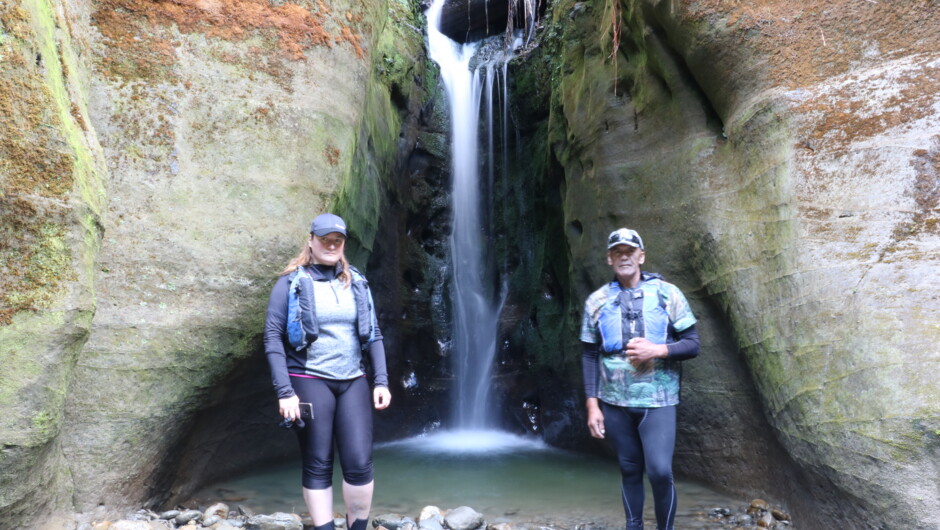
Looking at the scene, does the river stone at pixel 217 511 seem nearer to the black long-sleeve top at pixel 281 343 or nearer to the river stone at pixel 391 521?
the river stone at pixel 391 521

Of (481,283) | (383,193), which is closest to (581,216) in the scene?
(383,193)

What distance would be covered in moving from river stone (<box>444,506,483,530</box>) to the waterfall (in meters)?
5.17

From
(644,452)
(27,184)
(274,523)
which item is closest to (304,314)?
(27,184)

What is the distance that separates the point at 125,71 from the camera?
531cm

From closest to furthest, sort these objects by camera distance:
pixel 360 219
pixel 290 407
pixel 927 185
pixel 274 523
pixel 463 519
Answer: pixel 290 407, pixel 927 185, pixel 274 523, pixel 463 519, pixel 360 219

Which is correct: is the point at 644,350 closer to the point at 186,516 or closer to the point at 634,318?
the point at 634,318

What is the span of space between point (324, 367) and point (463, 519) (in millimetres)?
1952

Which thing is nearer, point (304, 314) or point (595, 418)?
point (304, 314)

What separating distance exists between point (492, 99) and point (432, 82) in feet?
3.69

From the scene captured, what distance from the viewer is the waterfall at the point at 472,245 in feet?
34.1

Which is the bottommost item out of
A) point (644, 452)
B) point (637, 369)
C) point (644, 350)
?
point (644, 452)

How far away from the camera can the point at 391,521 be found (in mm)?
4910

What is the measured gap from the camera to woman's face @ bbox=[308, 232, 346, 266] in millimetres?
3908

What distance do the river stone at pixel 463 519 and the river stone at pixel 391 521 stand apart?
290 mm
